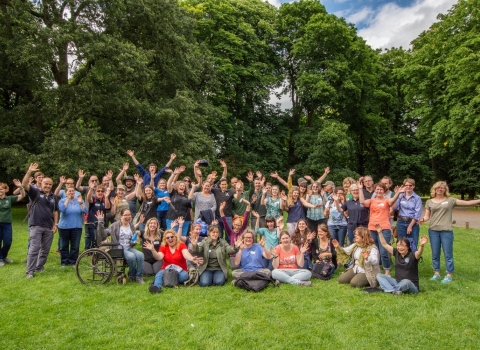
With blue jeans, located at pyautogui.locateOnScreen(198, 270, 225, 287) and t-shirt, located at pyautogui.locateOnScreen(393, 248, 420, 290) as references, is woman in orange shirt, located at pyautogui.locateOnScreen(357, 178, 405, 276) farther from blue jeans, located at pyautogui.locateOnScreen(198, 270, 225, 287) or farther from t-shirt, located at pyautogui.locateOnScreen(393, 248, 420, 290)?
blue jeans, located at pyautogui.locateOnScreen(198, 270, 225, 287)

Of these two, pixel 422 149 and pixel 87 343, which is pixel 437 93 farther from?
pixel 87 343

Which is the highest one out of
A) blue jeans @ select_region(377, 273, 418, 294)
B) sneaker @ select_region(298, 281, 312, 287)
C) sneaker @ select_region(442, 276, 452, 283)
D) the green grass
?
blue jeans @ select_region(377, 273, 418, 294)

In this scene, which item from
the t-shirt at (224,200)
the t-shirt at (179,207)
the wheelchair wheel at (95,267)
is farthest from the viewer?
the t-shirt at (224,200)

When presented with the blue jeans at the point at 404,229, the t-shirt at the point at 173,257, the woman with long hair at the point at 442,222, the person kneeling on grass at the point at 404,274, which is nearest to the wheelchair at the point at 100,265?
the t-shirt at the point at 173,257

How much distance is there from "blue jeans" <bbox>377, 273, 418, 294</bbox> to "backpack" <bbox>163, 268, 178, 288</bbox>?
11.4ft

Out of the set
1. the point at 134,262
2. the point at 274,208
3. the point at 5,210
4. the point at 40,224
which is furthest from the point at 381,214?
the point at 5,210

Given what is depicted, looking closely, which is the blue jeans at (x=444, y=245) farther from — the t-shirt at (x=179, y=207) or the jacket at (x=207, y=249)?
the t-shirt at (x=179, y=207)

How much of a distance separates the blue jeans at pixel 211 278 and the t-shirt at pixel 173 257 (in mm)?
393

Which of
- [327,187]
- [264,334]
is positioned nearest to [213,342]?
[264,334]

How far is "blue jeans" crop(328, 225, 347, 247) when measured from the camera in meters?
8.33

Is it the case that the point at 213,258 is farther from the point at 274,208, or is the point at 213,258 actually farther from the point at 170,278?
the point at 274,208

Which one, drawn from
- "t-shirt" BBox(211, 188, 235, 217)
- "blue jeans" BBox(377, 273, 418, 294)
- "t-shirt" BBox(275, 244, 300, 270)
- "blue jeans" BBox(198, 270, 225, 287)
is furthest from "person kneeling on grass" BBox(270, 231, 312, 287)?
"t-shirt" BBox(211, 188, 235, 217)

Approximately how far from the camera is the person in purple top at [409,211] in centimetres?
741

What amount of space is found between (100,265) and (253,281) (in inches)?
109
